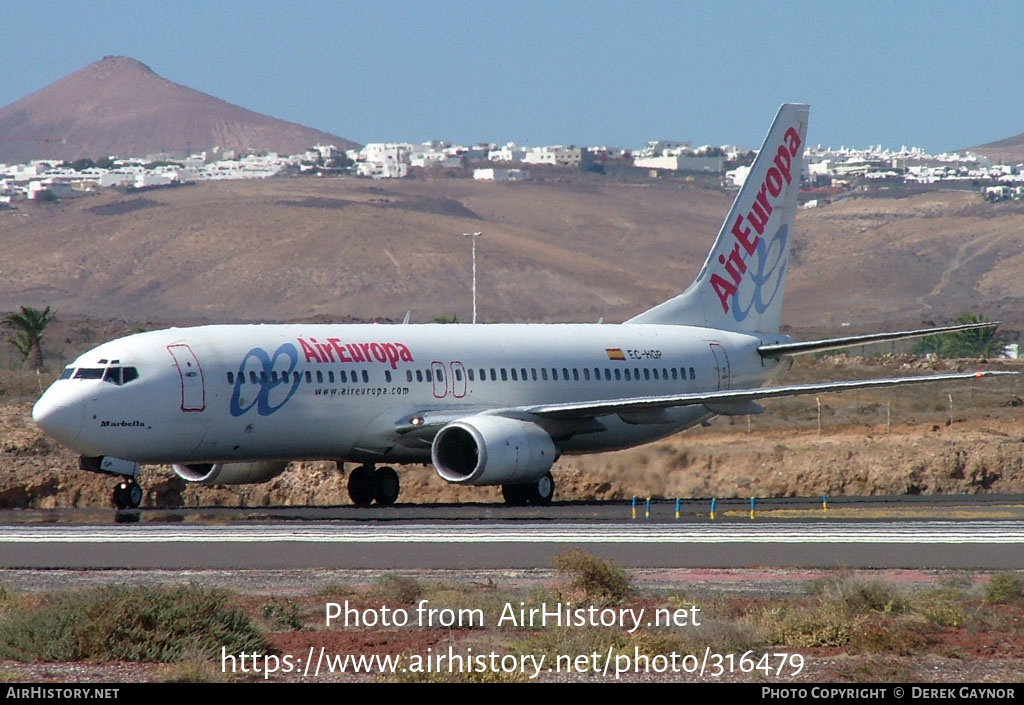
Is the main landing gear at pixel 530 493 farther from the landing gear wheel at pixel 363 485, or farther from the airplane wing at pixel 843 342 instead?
the airplane wing at pixel 843 342

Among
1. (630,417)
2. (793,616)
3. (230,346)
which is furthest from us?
(630,417)

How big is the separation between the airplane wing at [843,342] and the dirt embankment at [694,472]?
3213mm

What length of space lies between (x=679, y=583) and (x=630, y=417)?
636 inches

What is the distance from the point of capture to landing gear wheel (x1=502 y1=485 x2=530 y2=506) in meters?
35.0

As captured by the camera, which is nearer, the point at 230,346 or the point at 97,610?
the point at 97,610

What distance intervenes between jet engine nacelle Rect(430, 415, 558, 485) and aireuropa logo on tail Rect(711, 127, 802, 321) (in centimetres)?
1031

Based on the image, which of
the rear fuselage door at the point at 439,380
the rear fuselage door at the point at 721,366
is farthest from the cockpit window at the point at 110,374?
the rear fuselage door at the point at 721,366

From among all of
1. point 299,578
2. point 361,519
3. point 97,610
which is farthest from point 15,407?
point 97,610

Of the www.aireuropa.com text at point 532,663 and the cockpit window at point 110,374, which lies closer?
the www.aireuropa.com text at point 532,663

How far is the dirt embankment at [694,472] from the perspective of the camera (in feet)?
132

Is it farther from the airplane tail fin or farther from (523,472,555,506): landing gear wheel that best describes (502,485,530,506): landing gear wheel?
the airplane tail fin

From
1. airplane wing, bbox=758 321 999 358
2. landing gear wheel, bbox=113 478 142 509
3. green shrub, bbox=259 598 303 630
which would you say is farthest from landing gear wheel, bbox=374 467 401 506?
green shrub, bbox=259 598 303 630

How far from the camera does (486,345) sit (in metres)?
37.5
